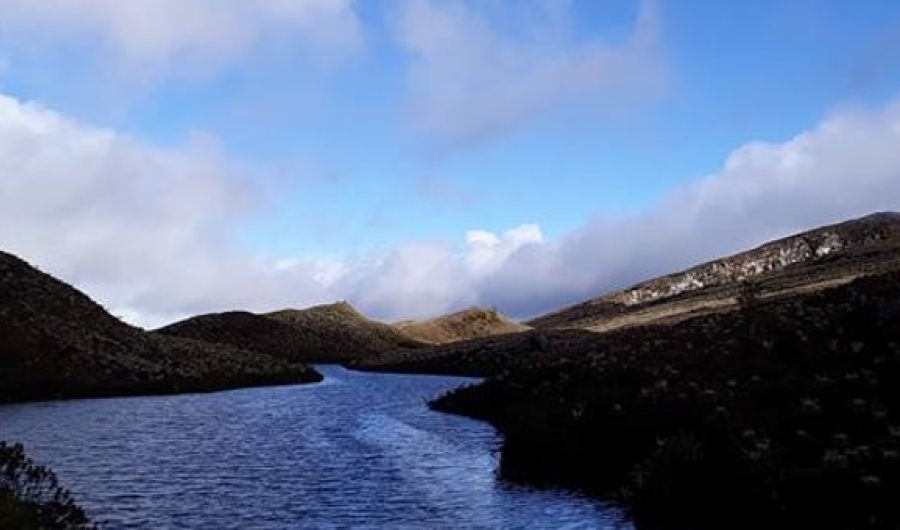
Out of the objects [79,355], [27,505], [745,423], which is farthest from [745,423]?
[79,355]

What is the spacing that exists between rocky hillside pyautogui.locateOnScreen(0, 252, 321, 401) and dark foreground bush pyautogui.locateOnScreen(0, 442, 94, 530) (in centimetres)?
6336

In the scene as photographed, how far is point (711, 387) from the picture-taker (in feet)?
125

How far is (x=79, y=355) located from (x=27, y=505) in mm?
85656

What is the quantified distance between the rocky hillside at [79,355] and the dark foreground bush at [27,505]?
208 feet

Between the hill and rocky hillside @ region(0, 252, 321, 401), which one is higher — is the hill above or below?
below

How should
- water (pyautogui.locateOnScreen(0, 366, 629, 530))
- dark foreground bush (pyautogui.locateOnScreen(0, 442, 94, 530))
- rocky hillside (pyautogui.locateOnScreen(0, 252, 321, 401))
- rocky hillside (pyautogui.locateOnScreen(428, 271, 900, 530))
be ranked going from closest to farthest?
dark foreground bush (pyautogui.locateOnScreen(0, 442, 94, 530)) → rocky hillside (pyautogui.locateOnScreen(428, 271, 900, 530)) → water (pyautogui.locateOnScreen(0, 366, 629, 530)) → rocky hillside (pyautogui.locateOnScreen(0, 252, 321, 401))

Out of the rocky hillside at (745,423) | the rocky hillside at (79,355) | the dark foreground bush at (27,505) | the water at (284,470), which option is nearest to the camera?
the dark foreground bush at (27,505)

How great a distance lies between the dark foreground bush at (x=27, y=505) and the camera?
2022 centimetres

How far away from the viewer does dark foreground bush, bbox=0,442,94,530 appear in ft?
66.3

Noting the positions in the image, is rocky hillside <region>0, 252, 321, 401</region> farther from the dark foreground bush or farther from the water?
the dark foreground bush

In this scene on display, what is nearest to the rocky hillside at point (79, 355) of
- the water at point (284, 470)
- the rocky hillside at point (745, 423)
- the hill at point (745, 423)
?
the water at point (284, 470)

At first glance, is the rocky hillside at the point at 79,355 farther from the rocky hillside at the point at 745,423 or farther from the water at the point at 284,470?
the rocky hillside at the point at 745,423

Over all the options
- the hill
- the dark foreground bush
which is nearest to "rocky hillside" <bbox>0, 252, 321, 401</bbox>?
the hill

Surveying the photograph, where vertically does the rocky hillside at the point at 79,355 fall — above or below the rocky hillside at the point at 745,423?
above
